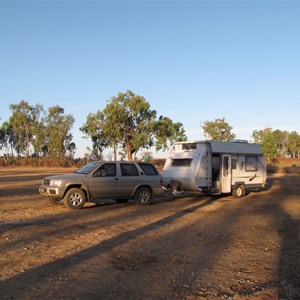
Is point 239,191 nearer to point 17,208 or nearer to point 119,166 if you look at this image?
point 119,166

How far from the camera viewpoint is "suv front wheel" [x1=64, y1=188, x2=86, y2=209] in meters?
12.9

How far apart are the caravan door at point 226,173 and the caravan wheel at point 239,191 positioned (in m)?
0.54

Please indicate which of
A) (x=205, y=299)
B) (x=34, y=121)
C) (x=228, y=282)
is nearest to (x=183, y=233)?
(x=228, y=282)

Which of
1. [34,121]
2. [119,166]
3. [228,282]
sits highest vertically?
[34,121]

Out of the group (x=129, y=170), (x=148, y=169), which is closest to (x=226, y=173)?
(x=148, y=169)

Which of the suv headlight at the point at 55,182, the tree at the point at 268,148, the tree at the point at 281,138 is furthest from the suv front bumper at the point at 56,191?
the tree at the point at 281,138

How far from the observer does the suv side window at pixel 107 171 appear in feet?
45.0

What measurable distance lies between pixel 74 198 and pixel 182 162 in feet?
21.3

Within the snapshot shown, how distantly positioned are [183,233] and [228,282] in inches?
141

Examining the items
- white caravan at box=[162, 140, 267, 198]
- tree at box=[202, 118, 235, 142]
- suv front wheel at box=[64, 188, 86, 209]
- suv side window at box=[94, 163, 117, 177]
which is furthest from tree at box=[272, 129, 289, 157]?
suv front wheel at box=[64, 188, 86, 209]

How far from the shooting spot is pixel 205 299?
5074mm

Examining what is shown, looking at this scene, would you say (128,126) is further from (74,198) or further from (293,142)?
(293,142)

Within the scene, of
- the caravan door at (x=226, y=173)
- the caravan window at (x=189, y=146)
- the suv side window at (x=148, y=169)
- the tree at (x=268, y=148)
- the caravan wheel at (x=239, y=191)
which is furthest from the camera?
the tree at (x=268, y=148)

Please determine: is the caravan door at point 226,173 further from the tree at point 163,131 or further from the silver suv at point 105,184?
the tree at point 163,131
